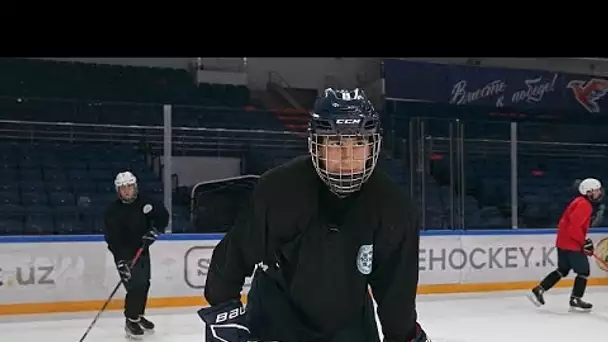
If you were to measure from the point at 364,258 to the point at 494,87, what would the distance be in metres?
10.1

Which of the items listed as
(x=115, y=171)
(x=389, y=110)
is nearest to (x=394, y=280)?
(x=115, y=171)

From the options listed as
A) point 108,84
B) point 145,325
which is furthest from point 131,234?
point 108,84

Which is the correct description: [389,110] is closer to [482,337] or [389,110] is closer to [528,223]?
[528,223]

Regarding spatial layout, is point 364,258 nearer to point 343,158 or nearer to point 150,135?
point 343,158

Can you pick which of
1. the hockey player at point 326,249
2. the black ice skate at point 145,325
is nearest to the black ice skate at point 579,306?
the black ice skate at point 145,325

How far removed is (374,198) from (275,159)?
20.4 feet

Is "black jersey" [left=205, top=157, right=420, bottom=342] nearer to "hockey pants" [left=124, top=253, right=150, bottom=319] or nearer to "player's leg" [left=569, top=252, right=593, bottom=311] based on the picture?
"hockey pants" [left=124, top=253, right=150, bottom=319]

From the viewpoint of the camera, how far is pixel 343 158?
1.35 metres

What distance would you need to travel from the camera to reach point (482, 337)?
4199 mm

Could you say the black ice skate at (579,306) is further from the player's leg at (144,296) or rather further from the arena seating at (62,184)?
the arena seating at (62,184)

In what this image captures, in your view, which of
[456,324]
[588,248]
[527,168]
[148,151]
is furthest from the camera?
[527,168]

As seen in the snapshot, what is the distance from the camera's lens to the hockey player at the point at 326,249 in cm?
136

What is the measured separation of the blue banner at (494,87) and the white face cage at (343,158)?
9231mm

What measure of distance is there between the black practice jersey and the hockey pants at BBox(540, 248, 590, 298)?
10.1 ft
